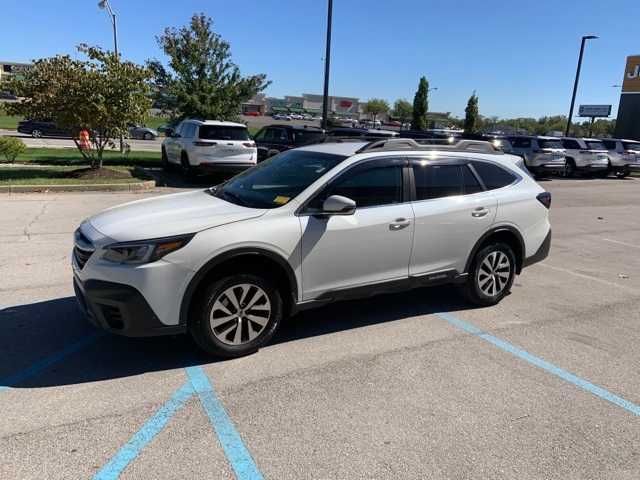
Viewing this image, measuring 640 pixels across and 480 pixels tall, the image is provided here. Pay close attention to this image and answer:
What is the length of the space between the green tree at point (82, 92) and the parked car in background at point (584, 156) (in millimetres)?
18880

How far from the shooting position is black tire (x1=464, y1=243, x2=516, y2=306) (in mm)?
5449

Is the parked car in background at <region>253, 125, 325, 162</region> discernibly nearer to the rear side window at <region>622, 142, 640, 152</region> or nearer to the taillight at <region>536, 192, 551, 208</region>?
the taillight at <region>536, 192, 551, 208</region>

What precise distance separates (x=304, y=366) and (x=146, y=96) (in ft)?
40.5

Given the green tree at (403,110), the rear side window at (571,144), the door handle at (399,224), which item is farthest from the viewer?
the green tree at (403,110)

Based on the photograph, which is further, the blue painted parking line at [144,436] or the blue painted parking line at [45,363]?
the blue painted parking line at [45,363]

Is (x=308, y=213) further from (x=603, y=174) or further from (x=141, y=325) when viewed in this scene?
(x=603, y=174)

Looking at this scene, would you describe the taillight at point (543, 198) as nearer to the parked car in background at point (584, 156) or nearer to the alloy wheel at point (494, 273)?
the alloy wheel at point (494, 273)

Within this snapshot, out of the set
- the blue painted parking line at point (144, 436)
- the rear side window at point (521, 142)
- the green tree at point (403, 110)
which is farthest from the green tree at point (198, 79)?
the green tree at point (403, 110)

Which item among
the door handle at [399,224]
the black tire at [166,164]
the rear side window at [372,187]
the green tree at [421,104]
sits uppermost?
the green tree at [421,104]

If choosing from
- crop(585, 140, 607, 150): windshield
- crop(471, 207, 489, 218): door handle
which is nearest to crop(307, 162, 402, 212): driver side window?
crop(471, 207, 489, 218): door handle

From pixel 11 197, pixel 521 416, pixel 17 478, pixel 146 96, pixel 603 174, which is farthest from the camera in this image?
pixel 603 174

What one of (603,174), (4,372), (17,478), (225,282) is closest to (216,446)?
(17,478)

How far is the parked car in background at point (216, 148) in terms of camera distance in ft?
46.6

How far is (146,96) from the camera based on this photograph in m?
14.5
